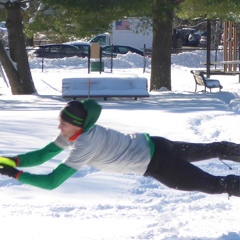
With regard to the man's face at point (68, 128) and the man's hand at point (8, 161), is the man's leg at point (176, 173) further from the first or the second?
the man's hand at point (8, 161)

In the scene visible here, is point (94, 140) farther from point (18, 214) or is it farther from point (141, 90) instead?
point (141, 90)

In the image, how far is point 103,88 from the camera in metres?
19.7

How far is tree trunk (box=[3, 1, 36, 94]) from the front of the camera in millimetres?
22000

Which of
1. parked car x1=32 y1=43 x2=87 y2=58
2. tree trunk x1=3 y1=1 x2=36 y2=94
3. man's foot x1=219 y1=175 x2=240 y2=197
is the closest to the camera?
man's foot x1=219 y1=175 x2=240 y2=197

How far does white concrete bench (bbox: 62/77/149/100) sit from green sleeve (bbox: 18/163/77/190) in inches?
567

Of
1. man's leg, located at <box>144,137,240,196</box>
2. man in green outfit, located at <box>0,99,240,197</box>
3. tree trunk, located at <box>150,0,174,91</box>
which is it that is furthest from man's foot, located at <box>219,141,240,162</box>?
tree trunk, located at <box>150,0,174,91</box>

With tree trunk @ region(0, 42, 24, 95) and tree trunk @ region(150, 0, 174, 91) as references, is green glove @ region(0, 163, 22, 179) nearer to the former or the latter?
tree trunk @ region(150, 0, 174, 91)

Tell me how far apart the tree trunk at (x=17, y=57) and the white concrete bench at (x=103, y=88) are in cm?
327

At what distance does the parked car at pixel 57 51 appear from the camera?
4244 centimetres

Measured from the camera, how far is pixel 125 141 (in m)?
5.21

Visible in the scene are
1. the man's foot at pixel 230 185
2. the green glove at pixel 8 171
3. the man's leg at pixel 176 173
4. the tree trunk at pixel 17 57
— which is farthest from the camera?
the tree trunk at pixel 17 57

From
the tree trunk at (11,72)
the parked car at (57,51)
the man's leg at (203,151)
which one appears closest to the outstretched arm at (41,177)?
the man's leg at (203,151)

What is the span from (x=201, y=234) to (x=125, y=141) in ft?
3.54

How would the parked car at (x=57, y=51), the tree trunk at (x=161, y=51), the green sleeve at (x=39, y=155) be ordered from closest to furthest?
the green sleeve at (x=39, y=155) < the tree trunk at (x=161, y=51) < the parked car at (x=57, y=51)
